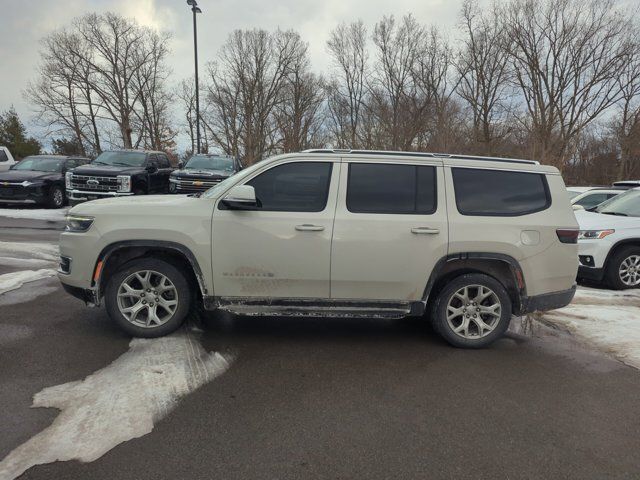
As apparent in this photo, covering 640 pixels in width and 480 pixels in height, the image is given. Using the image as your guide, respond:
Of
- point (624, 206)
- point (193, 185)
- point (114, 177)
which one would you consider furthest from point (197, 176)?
point (624, 206)

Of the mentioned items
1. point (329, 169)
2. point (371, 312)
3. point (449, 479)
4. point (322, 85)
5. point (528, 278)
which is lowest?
point (449, 479)

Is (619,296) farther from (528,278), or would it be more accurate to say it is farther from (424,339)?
(424,339)

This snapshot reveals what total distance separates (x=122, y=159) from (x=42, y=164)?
3.52 metres

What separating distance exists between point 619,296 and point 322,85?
39.5 m

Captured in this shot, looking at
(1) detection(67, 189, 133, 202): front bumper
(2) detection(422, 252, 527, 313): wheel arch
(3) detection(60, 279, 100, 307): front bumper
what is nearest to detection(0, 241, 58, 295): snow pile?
(3) detection(60, 279, 100, 307): front bumper

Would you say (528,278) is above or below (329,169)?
below

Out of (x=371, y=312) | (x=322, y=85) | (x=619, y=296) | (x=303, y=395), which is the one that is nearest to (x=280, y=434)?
(x=303, y=395)

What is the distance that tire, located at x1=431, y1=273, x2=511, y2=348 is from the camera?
466cm

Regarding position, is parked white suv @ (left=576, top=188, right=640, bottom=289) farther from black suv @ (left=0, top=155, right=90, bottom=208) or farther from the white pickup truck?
the white pickup truck

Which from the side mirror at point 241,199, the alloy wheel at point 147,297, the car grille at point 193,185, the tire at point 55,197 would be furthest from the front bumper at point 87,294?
the tire at point 55,197

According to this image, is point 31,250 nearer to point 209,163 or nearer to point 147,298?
point 147,298

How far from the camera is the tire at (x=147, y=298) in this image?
178 inches

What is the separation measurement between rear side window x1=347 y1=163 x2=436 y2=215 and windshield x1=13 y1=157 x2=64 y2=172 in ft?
50.7

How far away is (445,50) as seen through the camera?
35.6m
